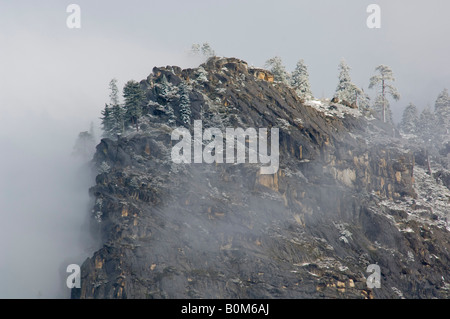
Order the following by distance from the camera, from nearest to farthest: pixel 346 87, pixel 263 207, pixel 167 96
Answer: pixel 263 207 → pixel 167 96 → pixel 346 87

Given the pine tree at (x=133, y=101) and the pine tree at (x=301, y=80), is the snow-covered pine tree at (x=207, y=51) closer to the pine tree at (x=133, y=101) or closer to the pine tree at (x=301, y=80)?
the pine tree at (x=301, y=80)

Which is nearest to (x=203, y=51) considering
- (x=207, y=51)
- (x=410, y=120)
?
(x=207, y=51)

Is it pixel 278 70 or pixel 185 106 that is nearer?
pixel 185 106

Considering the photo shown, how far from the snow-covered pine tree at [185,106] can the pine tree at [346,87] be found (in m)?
39.1

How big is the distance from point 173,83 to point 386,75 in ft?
155

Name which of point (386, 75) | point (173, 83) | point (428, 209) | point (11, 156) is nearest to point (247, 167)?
point (173, 83)

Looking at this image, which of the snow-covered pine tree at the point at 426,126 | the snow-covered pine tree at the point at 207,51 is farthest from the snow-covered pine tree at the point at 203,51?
the snow-covered pine tree at the point at 426,126

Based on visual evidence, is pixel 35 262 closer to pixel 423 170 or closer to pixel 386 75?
pixel 423 170

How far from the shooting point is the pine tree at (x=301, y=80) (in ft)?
431

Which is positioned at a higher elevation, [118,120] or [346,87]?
[346,87]

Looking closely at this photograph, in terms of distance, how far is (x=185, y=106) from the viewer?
110 m

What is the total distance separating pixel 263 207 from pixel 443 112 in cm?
7664

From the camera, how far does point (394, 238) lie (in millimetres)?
103312

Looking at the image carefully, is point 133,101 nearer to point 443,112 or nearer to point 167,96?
point 167,96
